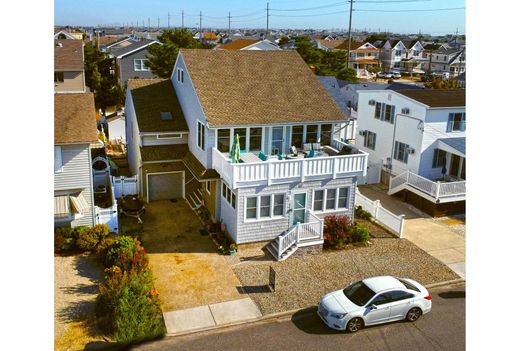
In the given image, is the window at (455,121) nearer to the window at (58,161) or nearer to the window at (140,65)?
the window at (58,161)

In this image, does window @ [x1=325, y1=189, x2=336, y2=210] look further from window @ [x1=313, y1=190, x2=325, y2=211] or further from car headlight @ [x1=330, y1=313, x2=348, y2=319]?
car headlight @ [x1=330, y1=313, x2=348, y2=319]

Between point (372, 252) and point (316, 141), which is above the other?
point (316, 141)

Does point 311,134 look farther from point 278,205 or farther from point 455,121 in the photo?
point 455,121

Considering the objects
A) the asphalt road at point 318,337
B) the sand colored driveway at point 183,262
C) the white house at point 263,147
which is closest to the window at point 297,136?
the white house at point 263,147

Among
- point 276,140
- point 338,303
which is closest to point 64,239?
point 276,140
